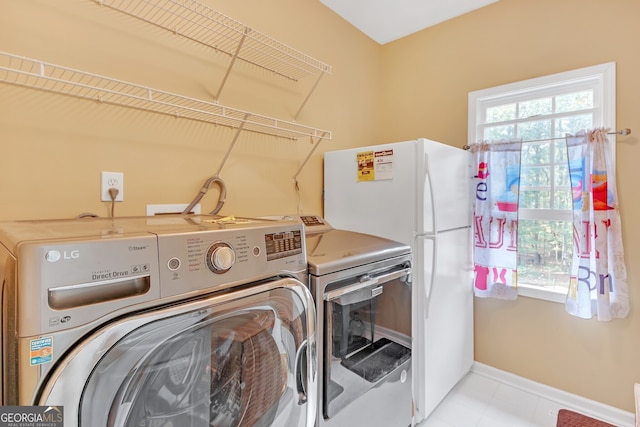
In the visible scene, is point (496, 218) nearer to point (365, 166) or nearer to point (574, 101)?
point (574, 101)

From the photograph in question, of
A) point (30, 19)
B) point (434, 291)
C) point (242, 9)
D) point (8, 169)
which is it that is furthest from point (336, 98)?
point (8, 169)

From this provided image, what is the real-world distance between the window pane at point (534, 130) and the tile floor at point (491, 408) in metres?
1.82

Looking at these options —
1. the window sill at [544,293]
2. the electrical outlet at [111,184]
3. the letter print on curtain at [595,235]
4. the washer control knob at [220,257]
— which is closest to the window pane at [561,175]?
the letter print on curtain at [595,235]

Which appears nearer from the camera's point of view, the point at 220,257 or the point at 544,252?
the point at 220,257

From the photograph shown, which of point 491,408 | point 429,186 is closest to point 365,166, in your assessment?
point 429,186

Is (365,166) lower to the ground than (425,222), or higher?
higher

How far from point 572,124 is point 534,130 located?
21 cm

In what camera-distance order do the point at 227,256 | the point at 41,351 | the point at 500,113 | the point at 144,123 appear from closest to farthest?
the point at 41,351 < the point at 227,256 < the point at 144,123 < the point at 500,113

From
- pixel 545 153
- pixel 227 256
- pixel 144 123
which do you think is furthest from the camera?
pixel 545 153

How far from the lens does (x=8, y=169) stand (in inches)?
41.8

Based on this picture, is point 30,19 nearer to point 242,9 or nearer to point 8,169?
point 8,169

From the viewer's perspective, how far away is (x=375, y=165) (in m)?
1.98

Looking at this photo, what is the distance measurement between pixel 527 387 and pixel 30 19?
3368 mm

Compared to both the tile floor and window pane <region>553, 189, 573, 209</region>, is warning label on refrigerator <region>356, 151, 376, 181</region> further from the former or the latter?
the tile floor
